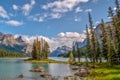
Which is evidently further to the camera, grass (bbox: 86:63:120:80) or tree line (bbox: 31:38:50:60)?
tree line (bbox: 31:38:50:60)

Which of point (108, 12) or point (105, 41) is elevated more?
point (108, 12)

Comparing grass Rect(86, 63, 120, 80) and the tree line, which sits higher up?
the tree line

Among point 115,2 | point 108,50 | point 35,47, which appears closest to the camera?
point 115,2

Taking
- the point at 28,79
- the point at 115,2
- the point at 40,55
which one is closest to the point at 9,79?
the point at 28,79

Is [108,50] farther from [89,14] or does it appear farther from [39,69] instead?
[39,69]

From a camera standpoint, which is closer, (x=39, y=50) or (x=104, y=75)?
(x=104, y=75)

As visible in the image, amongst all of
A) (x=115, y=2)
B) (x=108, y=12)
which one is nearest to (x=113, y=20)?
(x=108, y=12)

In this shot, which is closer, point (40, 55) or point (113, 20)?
point (113, 20)

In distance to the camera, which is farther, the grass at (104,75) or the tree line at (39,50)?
the tree line at (39,50)

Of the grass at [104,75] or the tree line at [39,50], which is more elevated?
the tree line at [39,50]

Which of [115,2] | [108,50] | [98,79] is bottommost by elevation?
[98,79]

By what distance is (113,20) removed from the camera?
78812mm

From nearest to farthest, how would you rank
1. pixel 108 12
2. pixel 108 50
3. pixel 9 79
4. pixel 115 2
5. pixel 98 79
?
pixel 98 79 → pixel 9 79 → pixel 115 2 → pixel 108 12 → pixel 108 50

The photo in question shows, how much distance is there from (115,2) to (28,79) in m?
37.3
